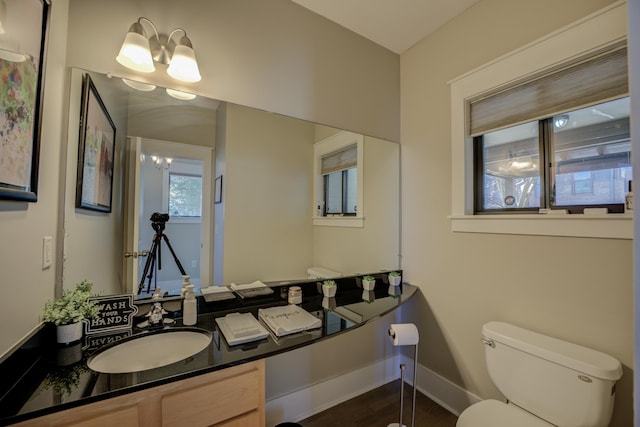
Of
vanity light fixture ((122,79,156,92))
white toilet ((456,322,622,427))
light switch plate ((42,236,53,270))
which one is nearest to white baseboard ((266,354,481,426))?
white toilet ((456,322,622,427))

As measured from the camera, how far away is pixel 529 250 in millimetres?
1532

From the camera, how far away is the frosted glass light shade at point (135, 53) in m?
1.20

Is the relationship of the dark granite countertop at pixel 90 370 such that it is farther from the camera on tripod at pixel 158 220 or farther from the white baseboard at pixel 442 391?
the white baseboard at pixel 442 391

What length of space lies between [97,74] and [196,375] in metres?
1.38

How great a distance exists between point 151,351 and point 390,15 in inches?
96.5

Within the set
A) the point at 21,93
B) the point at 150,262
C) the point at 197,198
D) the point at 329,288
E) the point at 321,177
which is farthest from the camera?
the point at 321,177

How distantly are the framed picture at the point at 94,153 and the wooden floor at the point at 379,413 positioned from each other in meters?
1.79

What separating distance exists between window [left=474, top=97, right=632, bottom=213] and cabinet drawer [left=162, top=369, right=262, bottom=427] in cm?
177

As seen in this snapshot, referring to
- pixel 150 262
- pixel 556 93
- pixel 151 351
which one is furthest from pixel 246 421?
pixel 556 93

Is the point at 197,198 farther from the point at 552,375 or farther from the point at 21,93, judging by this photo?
the point at 552,375

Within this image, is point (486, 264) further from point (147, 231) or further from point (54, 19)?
point (54, 19)

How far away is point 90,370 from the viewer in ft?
2.90

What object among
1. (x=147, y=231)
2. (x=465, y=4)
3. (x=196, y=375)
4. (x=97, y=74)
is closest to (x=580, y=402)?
(x=196, y=375)

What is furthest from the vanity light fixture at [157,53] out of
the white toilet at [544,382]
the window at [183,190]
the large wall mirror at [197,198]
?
the white toilet at [544,382]
